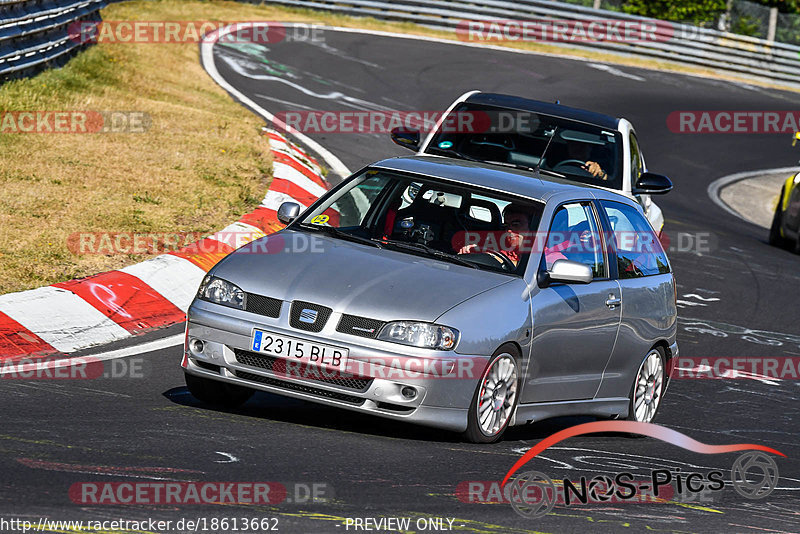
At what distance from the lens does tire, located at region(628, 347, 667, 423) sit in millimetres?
8898

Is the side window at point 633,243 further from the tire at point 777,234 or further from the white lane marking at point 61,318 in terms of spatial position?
the tire at point 777,234

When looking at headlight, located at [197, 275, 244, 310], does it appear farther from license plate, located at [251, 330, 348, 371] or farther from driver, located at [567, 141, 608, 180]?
driver, located at [567, 141, 608, 180]

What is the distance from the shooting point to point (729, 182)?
2384 centimetres

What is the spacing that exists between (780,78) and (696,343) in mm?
25736

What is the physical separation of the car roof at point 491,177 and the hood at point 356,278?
85 centimetres

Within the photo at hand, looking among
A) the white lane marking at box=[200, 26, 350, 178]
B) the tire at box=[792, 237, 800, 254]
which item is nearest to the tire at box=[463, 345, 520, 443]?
the white lane marking at box=[200, 26, 350, 178]

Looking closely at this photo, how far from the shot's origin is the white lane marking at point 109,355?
25.7 feet

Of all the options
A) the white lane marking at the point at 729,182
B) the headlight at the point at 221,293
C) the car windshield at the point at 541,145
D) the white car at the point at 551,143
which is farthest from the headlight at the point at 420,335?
the white lane marking at the point at 729,182

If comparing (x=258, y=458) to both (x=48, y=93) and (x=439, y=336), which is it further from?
(x=48, y=93)

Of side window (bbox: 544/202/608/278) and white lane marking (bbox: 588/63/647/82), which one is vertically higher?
side window (bbox: 544/202/608/278)

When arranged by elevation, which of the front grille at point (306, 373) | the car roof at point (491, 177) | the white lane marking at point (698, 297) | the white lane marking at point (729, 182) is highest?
the car roof at point (491, 177)

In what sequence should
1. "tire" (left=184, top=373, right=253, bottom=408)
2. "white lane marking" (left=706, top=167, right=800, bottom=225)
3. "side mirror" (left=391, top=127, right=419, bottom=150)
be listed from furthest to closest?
"white lane marking" (left=706, top=167, right=800, bottom=225)
"side mirror" (left=391, top=127, right=419, bottom=150)
"tire" (left=184, top=373, right=253, bottom=408)

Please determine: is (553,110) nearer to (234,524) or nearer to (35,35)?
(35,35)

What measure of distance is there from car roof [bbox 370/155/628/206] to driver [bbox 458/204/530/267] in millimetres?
130
